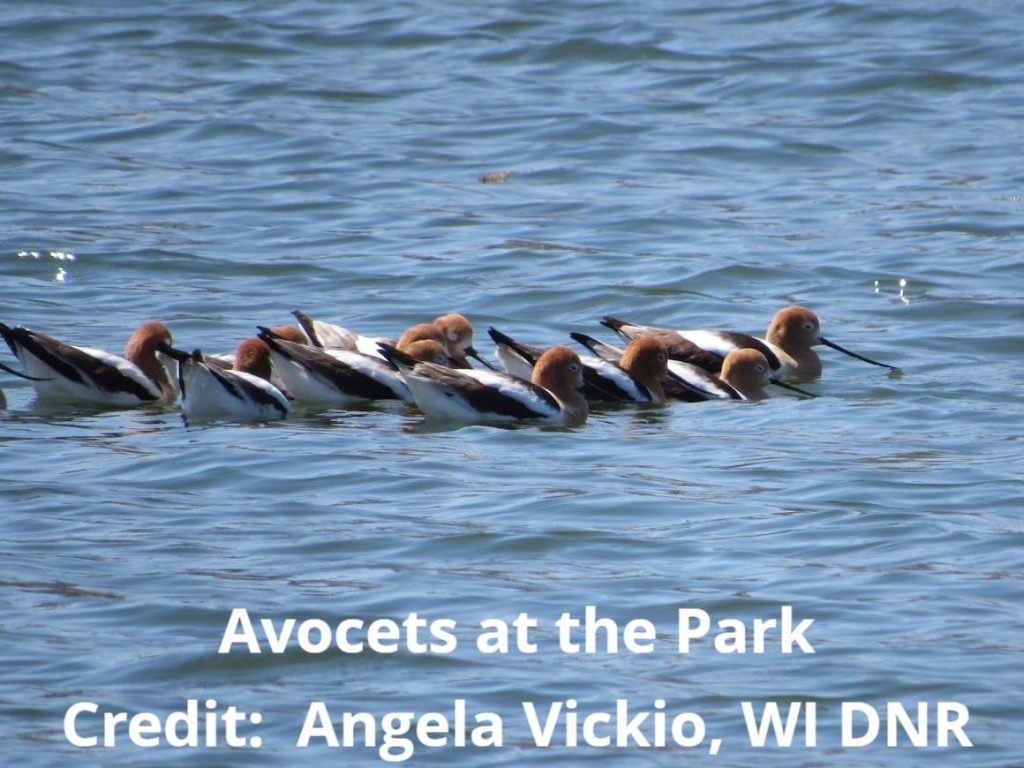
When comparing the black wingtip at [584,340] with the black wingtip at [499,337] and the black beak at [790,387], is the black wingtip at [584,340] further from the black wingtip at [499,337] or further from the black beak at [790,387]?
the black beak at [790,387]


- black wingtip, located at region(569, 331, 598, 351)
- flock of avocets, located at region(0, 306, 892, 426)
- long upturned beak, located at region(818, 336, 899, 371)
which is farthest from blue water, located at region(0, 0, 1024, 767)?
black wingtip, located at region(569, 331, 598, 351)

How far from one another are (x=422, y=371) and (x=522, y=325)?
10.1 feet

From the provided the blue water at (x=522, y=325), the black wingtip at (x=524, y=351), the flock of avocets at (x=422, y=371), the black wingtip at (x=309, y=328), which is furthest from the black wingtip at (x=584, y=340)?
the black wingtip at (x=309, y=328)

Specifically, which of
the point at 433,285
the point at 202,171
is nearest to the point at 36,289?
the point at 433,285

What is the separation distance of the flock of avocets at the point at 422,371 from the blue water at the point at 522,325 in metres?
0.25

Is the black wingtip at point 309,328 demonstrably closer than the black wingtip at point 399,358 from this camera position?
No

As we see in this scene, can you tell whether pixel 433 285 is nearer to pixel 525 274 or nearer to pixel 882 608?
pixel 525 274

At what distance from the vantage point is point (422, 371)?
12258mm

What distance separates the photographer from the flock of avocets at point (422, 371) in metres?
12.3

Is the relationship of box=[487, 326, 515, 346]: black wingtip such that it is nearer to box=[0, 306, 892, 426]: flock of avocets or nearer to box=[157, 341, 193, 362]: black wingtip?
box=[0, 306, 892, 426]: flock of avocets

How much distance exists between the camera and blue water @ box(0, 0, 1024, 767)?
7723 millimetres

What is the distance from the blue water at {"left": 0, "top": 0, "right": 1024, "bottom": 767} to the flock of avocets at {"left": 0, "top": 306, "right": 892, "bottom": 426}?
0.82 ft

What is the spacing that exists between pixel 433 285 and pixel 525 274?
83cm

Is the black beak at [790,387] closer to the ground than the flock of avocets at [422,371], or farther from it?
closer to the ground
